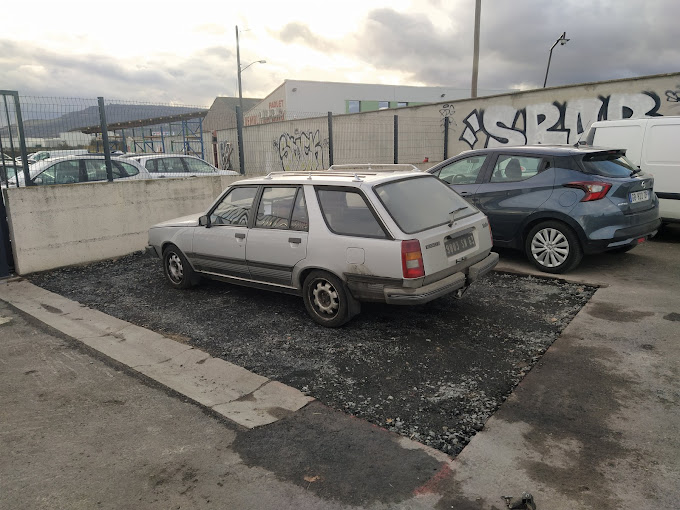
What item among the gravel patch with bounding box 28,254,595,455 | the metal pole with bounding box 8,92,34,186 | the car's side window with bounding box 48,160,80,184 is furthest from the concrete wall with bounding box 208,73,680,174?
the gravel patch with bounding box 28,254,595,455

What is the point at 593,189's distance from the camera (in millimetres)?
6012

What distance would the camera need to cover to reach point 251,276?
5480 mm

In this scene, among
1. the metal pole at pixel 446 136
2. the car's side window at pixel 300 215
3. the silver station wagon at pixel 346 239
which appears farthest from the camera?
the metal pole at pixel 446 136

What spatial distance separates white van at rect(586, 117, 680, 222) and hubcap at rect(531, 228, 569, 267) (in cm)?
272

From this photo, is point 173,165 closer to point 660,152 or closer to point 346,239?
point 346,239

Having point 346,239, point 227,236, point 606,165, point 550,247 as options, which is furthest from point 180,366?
point 606,165

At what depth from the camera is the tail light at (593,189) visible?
5984mm

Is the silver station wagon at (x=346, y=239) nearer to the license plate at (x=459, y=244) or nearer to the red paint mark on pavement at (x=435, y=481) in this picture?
the license plate at (x=459, y=244)

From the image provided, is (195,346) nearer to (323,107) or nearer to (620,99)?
(620,99)

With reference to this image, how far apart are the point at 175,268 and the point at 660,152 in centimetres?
767

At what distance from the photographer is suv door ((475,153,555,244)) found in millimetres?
6430


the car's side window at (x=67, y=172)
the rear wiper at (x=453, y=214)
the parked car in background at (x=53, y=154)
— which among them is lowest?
the rear wiper at (x=453, y=214)

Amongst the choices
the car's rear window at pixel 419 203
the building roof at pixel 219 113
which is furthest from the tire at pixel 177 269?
the building roof at pixel 219 113

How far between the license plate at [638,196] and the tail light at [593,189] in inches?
14.1
